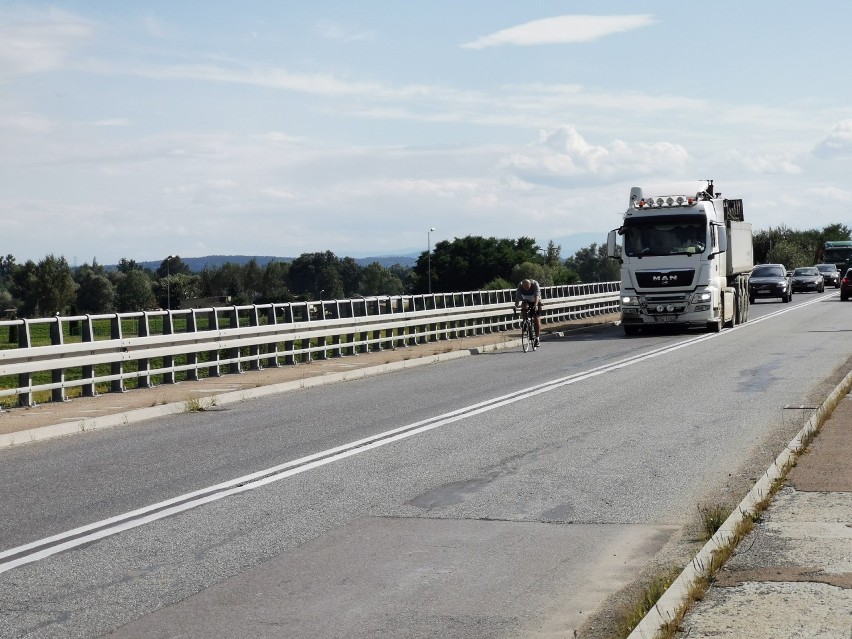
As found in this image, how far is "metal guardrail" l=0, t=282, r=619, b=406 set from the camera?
16.4 metres

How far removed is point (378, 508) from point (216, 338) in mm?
12898

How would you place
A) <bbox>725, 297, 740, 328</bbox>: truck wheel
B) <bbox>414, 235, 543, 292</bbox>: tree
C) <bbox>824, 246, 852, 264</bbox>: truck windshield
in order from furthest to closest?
1. <bbox>414, 235, 543, 292</bbox>: tree
2. <bbox>824, 246, 852, 264</bbox>: truck windshield
3. <bbox>725, 297, 740, 328</bbox>: truck wheel

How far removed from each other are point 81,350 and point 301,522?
32.2 ft

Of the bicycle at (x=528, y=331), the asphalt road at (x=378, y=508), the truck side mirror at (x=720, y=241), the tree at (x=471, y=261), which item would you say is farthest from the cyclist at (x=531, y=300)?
the tree at (x=471, y=261)

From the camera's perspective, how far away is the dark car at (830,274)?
80312 mm

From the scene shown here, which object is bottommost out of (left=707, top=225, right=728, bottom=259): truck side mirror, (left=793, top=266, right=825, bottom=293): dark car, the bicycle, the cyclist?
(left=793, top=266, right=825, bottom=293): dark car

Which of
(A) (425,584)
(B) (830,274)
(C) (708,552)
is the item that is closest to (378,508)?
(A) (425,584)

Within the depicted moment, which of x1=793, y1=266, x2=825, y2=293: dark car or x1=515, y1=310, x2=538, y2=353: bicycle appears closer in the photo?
x1=515, y1=310, x2=538, y2=353: bicycle

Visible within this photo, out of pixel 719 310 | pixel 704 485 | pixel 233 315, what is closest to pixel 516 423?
pixel 704 485

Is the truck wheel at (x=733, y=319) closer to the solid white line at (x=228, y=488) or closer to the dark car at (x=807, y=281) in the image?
the solid white line at (x=228, y=488)

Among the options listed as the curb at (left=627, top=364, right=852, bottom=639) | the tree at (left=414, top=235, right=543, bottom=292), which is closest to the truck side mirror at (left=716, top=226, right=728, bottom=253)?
the curb at (left=627, top=364, right=852, bottom=639)

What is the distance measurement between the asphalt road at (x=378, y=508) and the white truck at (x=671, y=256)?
13177mm

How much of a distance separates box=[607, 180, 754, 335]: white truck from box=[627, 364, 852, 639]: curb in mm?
19370

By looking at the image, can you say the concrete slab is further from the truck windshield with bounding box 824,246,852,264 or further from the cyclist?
the truck windshield with bounding box 824,246,852,264
